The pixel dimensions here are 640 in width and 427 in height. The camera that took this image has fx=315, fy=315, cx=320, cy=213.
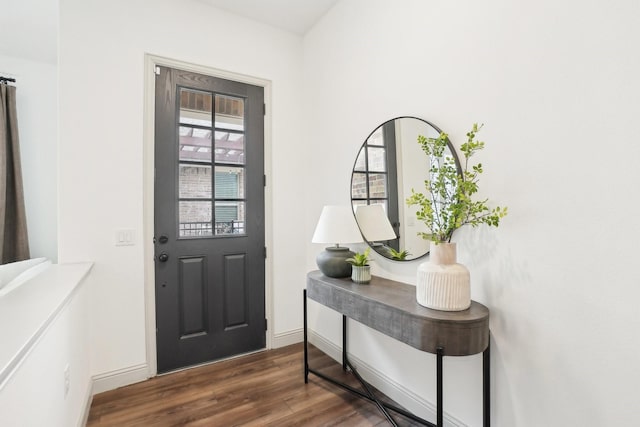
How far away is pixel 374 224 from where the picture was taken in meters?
2.18

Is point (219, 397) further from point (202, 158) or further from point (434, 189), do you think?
point (434, 189)

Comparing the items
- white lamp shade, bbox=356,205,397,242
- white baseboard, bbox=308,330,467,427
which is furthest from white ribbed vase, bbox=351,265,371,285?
white baseboard, bbox=308,330,467,427

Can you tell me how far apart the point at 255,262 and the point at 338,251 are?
94cm

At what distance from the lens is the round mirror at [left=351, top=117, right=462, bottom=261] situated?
1854 millimetres

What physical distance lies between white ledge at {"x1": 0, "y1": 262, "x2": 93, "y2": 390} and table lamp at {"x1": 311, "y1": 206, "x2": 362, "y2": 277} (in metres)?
1.39

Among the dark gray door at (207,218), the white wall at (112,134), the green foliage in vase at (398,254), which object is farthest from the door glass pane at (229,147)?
the green foliage in vase at (398,254)

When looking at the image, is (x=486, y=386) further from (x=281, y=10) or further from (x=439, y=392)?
(x=281, y=10)

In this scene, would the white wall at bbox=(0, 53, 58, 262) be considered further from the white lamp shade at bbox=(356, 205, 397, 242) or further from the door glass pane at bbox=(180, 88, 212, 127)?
the white lamp shade at bbox=(356, 205, 397, 242)

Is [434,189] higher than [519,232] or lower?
higher

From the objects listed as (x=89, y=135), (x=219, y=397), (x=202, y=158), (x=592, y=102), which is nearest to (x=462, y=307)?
(x=592, y=102)

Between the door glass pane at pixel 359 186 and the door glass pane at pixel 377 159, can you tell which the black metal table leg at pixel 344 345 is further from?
the door glass pane at pixel 377 159

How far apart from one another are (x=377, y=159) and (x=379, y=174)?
0.11 m

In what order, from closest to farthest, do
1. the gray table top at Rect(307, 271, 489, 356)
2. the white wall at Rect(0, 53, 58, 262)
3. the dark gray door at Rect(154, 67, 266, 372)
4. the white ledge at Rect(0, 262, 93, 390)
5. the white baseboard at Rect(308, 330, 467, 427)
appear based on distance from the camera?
1. the white ledge at Rect(0, 262, 93, 390)
2. the gray table top at Rect(307, 271, 489, 356)
3. the white baseboard at Rect(308, 330, 467, 427)
4. the dark gray door at Rect(154, 67, 266, 372)
5. the white wall at Rect(0, 53, 58, 262)

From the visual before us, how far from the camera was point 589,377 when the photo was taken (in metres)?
1.19
